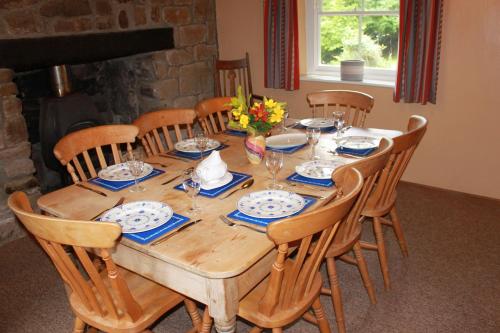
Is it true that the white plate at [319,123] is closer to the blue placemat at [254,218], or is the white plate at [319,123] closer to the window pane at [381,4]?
the blue placemat at [254,218]

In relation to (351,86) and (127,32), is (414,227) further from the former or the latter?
(127,32)

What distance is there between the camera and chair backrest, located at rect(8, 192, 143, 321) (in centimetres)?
130

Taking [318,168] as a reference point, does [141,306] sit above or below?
below

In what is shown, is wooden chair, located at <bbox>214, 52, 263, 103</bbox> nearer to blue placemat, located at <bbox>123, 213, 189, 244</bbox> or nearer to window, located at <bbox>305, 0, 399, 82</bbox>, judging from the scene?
window, located at <bbox>305, 0, 399, 82</bbox>

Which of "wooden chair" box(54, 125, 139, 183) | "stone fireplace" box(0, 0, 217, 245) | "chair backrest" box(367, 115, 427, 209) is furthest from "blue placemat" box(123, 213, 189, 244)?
"stone fireplace" box(0, 0, 217, 245)

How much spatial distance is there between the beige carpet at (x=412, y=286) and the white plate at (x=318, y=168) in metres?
0.73

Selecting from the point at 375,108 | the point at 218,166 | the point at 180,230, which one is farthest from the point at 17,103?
the point at 375,108

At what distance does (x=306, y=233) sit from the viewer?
134 centimetres

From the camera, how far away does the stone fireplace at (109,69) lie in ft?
9.59

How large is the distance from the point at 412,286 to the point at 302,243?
123cm

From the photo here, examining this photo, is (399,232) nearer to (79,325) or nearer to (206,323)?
(206,323)

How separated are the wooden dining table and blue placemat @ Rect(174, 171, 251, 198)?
0.11 feet

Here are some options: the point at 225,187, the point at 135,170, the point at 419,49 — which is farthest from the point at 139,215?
the point at 419,49

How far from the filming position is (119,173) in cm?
209
